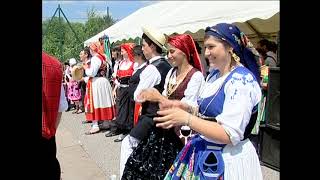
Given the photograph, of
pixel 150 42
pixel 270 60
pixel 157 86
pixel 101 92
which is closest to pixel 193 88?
pixel 157 86

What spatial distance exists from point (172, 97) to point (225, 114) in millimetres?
1249

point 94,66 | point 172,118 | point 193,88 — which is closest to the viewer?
point 172,118

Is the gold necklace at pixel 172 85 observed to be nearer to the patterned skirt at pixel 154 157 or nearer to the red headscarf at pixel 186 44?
the red headscarf at pixel 186 44

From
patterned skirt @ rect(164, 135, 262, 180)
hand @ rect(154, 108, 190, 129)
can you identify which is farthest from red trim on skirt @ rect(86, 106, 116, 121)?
hand @ rect(154, 108, 190, 129)

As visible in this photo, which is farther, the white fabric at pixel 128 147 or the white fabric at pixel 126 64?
the white fabric at pixel 126 64

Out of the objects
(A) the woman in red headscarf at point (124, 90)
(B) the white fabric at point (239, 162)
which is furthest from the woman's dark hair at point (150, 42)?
(A) the woman in red headscarf at point (124, 90)

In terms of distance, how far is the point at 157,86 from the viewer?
368 cm

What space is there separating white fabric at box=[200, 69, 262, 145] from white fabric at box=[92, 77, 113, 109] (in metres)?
6.05

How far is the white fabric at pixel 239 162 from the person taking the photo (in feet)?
6.92

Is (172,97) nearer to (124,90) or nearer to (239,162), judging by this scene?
(239,162)

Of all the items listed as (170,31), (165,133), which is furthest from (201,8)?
(165,133)

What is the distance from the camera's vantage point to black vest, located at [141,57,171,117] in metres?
3.58
